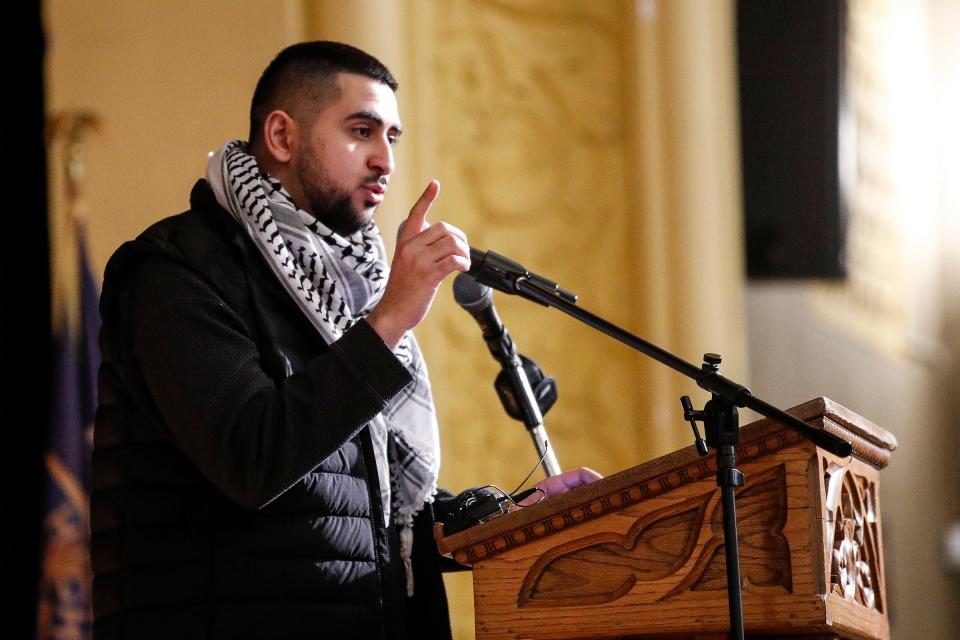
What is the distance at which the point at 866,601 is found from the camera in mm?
1952

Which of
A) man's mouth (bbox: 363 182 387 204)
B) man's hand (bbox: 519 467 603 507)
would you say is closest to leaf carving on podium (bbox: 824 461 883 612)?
man's hand (bbox: 519 467 603 507)

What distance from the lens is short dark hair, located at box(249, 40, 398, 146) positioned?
254 cm

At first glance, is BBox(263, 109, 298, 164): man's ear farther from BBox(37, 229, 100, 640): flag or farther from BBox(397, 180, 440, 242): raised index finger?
BBox(37, 229, 100, 640): flag

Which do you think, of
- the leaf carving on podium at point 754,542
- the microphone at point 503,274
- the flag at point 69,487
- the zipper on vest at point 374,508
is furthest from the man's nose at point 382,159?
the flag at point 69,487

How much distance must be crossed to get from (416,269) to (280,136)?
0.68 meters

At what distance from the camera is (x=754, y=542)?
180cm

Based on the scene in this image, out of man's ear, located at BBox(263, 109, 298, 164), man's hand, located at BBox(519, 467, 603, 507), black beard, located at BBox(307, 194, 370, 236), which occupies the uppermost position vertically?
man's ear, located at BBox(263, 109, 298, 164)

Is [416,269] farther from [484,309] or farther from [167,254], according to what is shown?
[167,254]

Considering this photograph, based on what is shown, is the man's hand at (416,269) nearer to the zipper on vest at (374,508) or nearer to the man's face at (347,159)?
the zipper on vest at (374,508)

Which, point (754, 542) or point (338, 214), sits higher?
point (338, 214)

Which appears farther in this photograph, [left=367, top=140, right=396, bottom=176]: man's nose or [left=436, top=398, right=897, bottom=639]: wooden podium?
[left=367, top=140, right=396, bottom=176]: man's nose

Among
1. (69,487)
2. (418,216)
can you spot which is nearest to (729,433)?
(418,216)

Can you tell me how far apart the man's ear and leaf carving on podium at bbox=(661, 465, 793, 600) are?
1.14 m

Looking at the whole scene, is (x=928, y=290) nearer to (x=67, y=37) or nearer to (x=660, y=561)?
(x=67, y=37)
